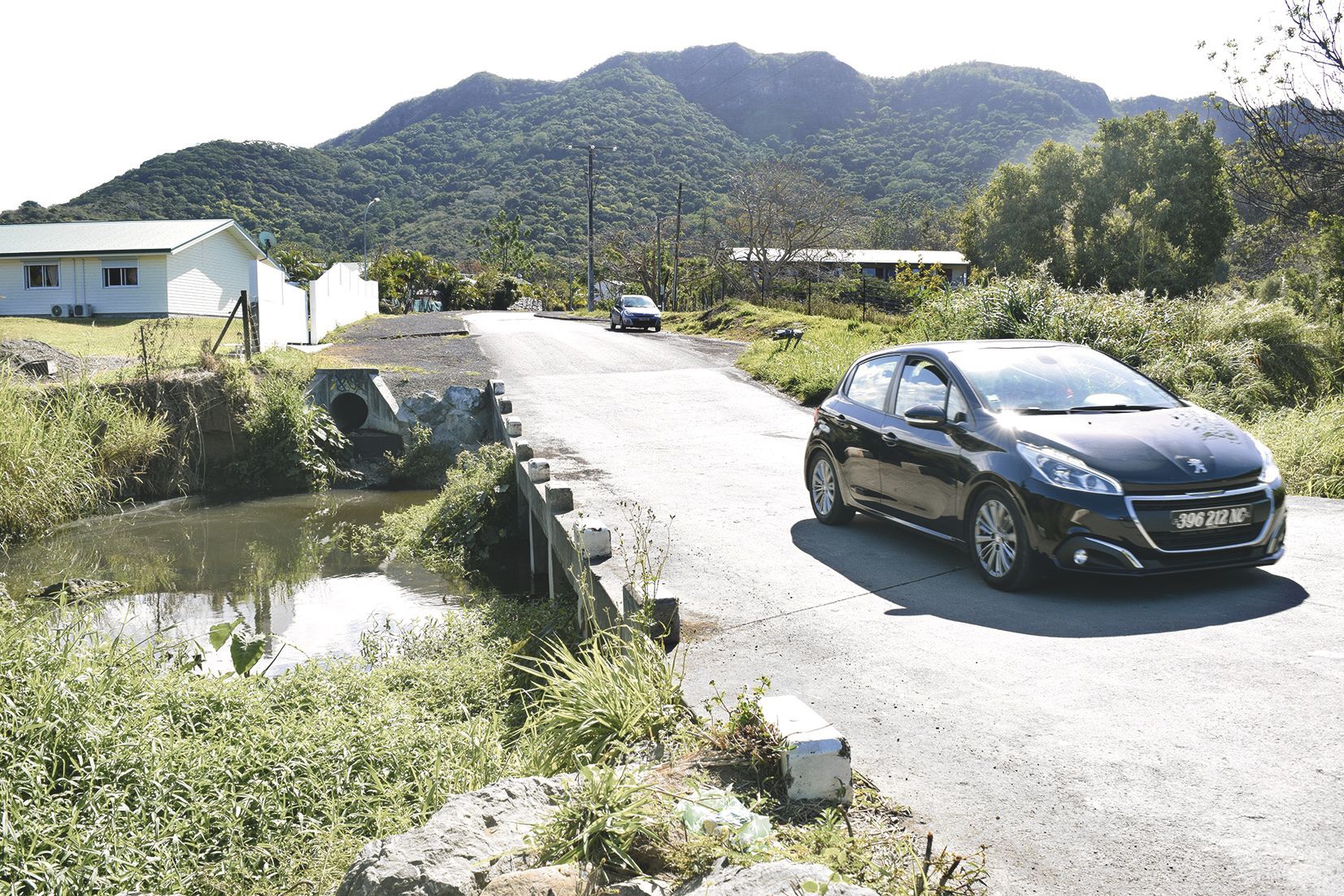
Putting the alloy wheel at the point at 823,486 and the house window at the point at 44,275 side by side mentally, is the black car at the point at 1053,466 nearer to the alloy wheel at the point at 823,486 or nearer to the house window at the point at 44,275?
the alloy wheel at the point at 823,486

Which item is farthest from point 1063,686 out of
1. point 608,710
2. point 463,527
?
point 463,527

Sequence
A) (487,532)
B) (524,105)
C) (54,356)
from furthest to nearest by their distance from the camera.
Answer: (524,105)
(54,356)
(487,532)

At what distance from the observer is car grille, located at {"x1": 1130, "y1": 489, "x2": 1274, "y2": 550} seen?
6062 mm

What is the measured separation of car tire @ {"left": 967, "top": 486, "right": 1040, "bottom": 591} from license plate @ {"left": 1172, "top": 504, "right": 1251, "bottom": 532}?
856 millimetres

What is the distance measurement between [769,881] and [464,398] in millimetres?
17900

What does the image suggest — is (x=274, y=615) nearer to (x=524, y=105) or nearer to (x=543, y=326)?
(x=543, y=326)

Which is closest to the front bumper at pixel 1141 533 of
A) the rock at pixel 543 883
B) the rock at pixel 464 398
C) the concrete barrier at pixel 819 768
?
the concrete barrier at pixel 819 768

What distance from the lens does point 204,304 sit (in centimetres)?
4119

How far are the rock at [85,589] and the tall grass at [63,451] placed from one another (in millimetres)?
2669

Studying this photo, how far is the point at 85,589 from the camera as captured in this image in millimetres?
11672

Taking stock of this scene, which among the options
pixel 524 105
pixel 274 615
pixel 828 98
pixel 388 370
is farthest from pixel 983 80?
pixel 274 615

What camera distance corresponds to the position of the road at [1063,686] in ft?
11.2

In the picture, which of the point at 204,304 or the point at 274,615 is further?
the point at 204,304

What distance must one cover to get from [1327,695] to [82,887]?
5.86m
